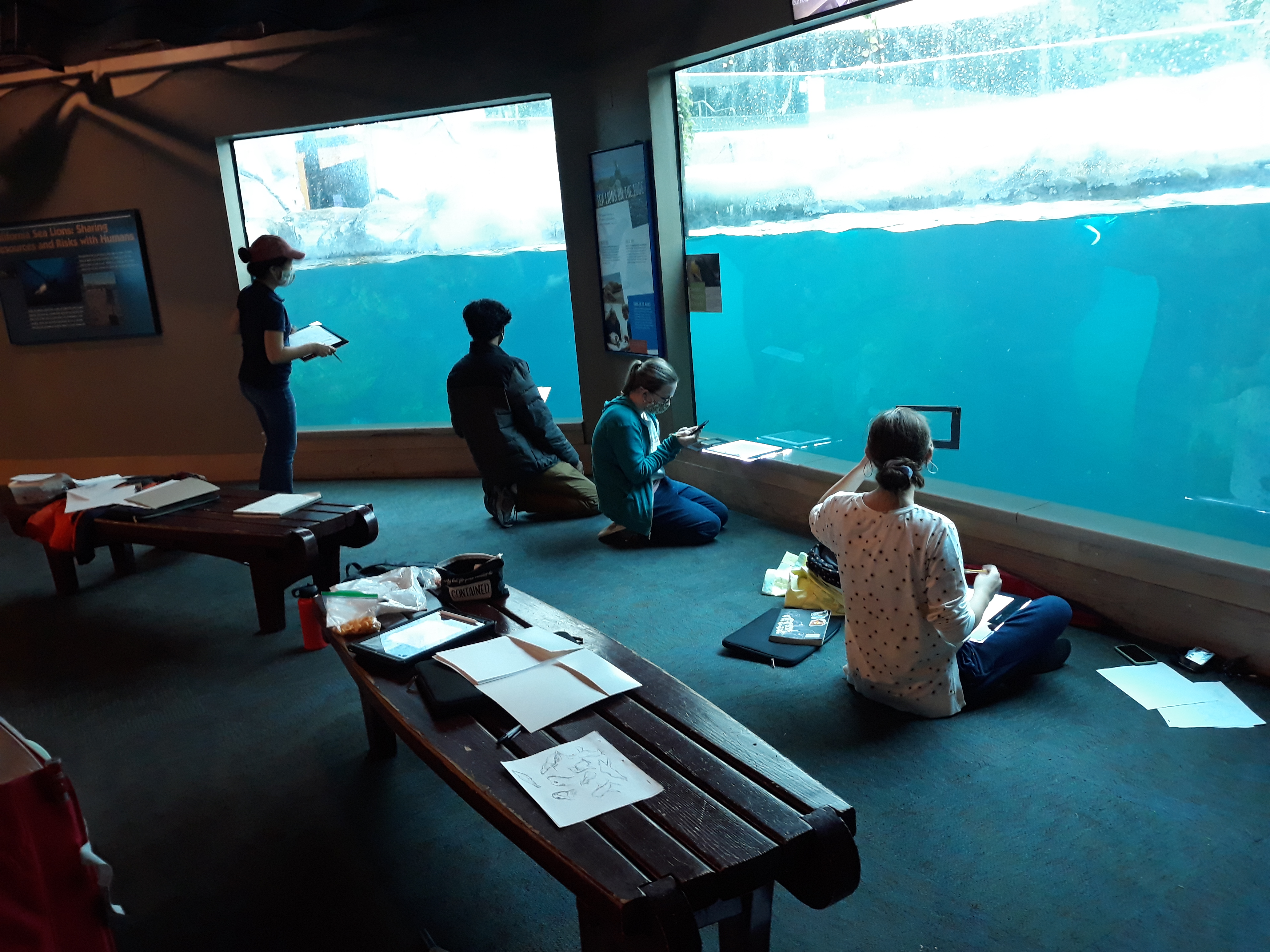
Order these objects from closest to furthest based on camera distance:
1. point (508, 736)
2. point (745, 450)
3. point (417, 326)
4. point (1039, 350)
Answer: point (508, 736) → point (745, 450) → point (1039, 350) → point (417, 326)

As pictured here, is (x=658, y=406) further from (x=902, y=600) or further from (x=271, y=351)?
(x=271, y=351)

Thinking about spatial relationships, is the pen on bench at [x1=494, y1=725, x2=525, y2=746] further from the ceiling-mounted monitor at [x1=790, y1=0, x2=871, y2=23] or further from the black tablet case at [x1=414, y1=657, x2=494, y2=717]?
the ceiling-mounted monitor at [x1=790, y1=0, x2=871, y2=23]

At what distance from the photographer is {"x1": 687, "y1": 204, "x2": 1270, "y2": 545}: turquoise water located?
13.2 feet

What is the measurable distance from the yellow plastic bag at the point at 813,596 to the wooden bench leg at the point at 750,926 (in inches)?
90.0

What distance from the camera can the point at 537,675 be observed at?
82.6 inches

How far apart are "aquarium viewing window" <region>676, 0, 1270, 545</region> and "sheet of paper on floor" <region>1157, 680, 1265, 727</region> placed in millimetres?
1217

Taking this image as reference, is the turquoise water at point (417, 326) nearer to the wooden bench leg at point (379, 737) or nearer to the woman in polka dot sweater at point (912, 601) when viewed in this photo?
the woman in polka dot sweater at point (912, 601)

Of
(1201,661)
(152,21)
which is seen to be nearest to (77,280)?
(152,21)

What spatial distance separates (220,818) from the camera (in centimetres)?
265

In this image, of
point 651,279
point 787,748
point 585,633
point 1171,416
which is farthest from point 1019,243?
point 585,633

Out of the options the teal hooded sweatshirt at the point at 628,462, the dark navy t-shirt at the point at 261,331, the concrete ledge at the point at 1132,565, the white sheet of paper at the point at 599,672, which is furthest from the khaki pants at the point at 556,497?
the white sheet of paper at the point at 599,672

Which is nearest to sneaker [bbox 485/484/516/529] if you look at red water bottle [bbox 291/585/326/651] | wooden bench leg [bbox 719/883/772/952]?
red water bottle [bbox 291/585/326/651]

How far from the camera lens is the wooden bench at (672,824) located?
1412 mm

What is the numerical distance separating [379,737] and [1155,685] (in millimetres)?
2684
